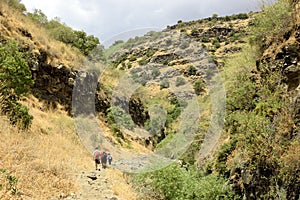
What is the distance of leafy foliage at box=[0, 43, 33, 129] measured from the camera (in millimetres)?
9898

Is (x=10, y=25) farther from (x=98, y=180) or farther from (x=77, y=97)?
(x=98, y=180)

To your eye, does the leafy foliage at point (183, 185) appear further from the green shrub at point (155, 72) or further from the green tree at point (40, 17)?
the green shrub at point (155, 72)

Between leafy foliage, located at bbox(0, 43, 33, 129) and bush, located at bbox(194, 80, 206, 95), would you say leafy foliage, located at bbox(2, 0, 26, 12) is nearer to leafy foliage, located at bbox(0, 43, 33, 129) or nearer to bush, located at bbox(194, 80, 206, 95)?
leafy foliage, located at bbox(0, 43, 33, 129)

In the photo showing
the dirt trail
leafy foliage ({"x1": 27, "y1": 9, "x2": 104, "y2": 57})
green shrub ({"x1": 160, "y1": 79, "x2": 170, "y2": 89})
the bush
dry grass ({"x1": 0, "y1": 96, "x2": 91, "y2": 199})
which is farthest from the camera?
green shrub ({"x1": 160, "y1": 79, "x2": 170, "y2": 89})

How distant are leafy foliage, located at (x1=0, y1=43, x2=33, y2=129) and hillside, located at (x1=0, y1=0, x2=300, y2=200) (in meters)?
0.04

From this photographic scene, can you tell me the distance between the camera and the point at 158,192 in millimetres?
9867

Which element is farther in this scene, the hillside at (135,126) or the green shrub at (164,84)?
the green shrub at (164,84)

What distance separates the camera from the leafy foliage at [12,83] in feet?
32.5

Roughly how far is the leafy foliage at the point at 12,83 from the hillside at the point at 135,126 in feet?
0.12

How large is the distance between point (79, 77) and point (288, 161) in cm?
1541

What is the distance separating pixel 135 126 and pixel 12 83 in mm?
13431

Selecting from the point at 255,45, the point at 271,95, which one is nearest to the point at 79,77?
the point at 255,45

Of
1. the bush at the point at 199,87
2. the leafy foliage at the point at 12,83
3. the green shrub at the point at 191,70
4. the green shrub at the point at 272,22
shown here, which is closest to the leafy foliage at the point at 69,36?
the bush at the point at 199,87

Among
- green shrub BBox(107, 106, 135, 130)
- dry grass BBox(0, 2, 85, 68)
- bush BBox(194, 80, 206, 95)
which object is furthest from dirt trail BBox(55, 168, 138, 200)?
bush BBox(194, 80, 206, 95)
